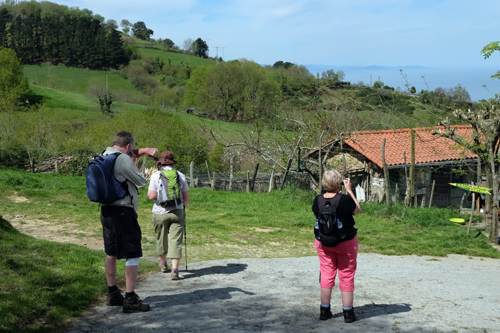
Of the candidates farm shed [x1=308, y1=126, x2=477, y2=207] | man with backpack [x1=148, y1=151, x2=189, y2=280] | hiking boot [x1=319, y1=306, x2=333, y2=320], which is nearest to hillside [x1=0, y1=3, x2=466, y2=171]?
farm shed [x1=308, y1=126, x2=477, y2=207]

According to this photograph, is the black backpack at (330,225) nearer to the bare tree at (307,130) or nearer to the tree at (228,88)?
the bare tree at (307,130)

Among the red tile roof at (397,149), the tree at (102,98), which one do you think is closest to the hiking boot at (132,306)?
the red tile roof at (397,149)

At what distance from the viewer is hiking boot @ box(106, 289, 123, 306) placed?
5031 millimetres

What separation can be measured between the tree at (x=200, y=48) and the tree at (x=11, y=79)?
211 ft

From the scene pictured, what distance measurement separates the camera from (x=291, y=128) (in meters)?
22.0

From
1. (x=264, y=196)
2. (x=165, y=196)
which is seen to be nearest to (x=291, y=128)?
(x=264, y=196)

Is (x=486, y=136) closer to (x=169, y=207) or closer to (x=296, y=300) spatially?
(x=296, y=300)

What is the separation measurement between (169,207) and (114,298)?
1.75 metres

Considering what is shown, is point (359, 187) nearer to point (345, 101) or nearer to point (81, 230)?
point (345, 101)

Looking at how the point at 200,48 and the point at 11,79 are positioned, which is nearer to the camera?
the point at 11,79

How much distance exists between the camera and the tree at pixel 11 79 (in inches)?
2438

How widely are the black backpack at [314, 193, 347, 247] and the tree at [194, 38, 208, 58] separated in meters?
129

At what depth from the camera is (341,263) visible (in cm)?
470

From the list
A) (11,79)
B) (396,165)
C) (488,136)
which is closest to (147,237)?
(488,136)
